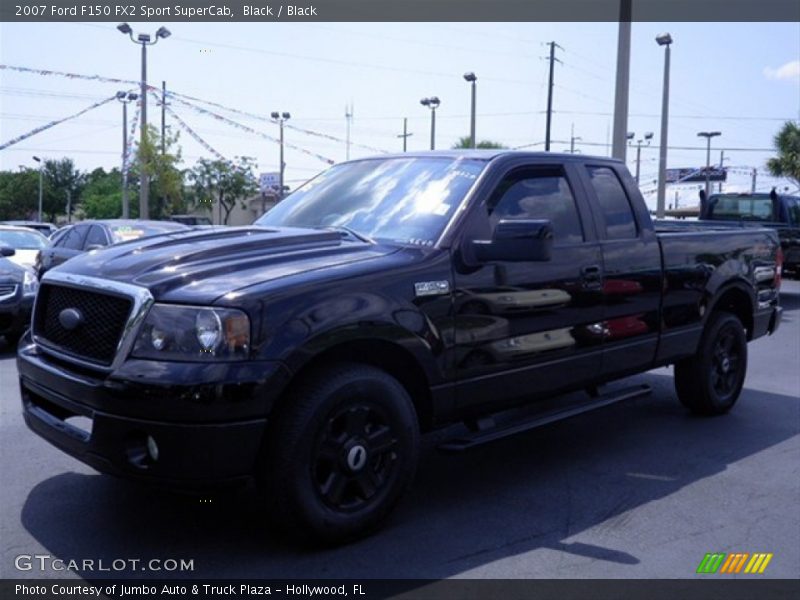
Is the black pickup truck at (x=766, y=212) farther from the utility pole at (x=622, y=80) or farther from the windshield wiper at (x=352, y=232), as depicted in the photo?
the windshield wiper at (x=352, y=232)

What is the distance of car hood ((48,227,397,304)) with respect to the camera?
370 cm

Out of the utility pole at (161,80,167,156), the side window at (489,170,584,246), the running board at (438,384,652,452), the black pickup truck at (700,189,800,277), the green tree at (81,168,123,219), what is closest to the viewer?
the running board at (438,384,652,452)

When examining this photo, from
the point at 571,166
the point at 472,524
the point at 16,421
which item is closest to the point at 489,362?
the point at 472,524

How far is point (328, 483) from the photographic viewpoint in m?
3.86

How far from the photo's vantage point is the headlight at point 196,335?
3.50 metres

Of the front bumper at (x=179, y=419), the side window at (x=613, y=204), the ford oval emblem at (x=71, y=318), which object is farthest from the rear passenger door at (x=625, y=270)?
the ford oval emblem at (x=71, y=318)

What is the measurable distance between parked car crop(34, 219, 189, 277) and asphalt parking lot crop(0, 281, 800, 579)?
6918mm

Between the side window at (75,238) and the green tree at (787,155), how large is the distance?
31435 millimetres

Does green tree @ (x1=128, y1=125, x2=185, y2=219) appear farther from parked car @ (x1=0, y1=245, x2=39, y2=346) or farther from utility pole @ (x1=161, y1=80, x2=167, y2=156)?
parked car @ (x1=0, y1=245, x2=39, y2=346)

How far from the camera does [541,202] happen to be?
5.16 meters

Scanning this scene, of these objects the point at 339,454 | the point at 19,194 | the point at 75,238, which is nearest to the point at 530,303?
the point at 339,454

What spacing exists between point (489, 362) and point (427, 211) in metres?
0.90

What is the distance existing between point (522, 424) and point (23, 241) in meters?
14.2

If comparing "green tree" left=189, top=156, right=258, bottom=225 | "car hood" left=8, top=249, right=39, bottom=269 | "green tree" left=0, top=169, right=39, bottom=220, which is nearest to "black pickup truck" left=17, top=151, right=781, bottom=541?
"car hood" left=8, top=249, right=39, bottom=269
